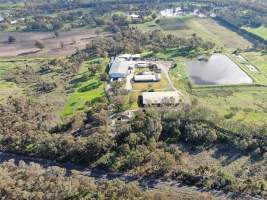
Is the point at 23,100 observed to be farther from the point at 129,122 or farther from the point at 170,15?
the point at 170,15

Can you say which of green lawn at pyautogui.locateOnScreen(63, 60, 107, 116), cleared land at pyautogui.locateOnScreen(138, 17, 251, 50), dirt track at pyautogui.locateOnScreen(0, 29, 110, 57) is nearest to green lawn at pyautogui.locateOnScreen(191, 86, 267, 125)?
green lawn at pyautogui.locateOnScreen(63, 60, 107, 116)

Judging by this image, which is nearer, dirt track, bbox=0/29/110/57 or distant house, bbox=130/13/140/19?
dirt track, bbox=0/29/110/57

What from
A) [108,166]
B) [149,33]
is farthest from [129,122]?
[149,33]

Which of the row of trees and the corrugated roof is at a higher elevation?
the corrugated roof

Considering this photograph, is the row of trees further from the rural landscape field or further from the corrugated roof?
the corrugated roof

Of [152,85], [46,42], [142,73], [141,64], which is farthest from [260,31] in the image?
[46,42]

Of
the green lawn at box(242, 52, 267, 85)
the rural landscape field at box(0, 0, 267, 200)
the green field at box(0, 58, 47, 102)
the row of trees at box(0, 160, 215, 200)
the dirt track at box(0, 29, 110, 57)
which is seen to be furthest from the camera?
the dirt track at box(0, 29, 110, 57)

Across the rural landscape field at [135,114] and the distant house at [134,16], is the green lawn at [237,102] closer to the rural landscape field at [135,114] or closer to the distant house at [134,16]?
the rural landscape field at [135,114]

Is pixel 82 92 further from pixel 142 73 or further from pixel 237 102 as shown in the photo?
pixel 237 102
